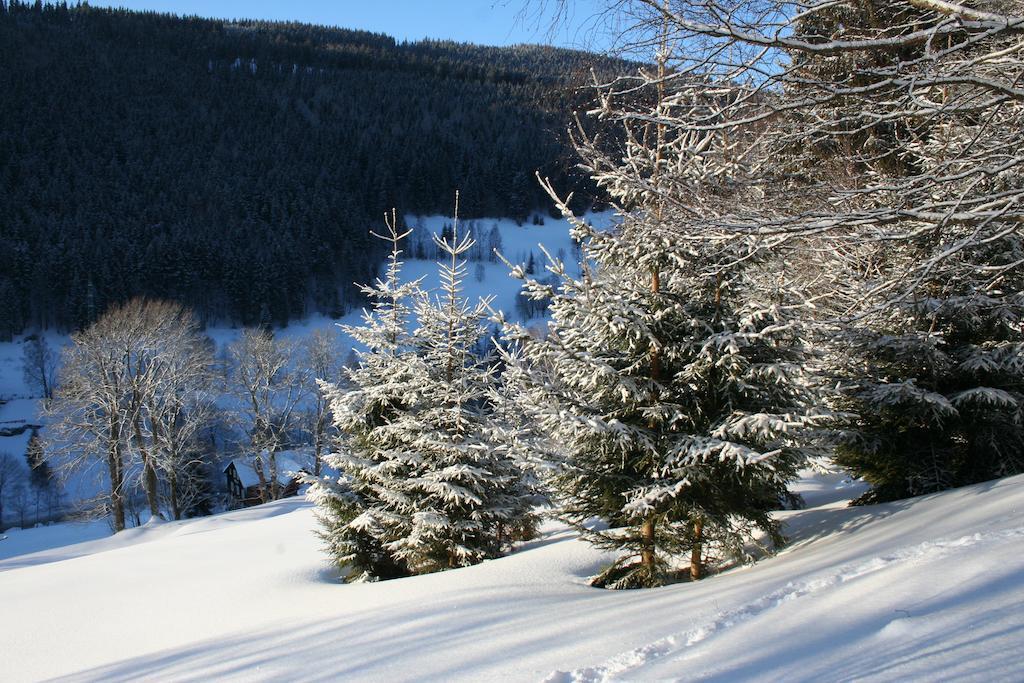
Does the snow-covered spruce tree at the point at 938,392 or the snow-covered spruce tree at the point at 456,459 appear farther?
the snow-covered spruce tree at the point at 456,459

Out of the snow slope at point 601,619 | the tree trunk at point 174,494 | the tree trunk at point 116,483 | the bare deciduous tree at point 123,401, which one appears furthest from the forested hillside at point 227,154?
the snow slope at point 601,619

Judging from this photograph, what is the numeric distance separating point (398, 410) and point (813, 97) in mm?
7621

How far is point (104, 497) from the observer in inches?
1010

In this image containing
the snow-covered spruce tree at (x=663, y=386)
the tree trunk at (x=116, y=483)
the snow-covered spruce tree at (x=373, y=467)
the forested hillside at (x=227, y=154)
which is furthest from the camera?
the forested hillside at (x=227, y=154)

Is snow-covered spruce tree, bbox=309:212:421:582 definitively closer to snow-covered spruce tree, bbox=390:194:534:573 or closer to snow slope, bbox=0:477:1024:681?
snow-covered spruce tree, bbox=390:194:534:573

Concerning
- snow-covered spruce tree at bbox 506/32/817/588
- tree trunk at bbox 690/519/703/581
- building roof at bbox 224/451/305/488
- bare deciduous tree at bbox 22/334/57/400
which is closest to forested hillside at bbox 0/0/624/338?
bare deciduous tree at bbox 22/334/57/400

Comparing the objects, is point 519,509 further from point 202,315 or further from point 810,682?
point 202,315

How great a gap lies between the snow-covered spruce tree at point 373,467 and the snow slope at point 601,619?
69cm

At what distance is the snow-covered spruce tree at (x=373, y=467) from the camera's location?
373 inches

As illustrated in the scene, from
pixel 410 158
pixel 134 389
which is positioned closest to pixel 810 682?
pixel 134 389

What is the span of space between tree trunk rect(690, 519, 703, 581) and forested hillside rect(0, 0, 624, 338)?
162 feet

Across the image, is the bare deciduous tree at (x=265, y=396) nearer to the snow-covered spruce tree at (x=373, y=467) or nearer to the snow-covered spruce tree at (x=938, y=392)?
the snow-covered spruce tree at (x=373, y=467)

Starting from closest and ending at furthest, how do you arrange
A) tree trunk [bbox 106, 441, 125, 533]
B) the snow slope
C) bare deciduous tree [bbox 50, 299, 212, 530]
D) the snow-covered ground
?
the snow slope, tree trunk [bbox 106, 441, 125, 533], bare deciduous tree [bbox 50, 299, 212, 530], the snow-covered ground

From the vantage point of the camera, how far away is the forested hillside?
73812 millimetres
